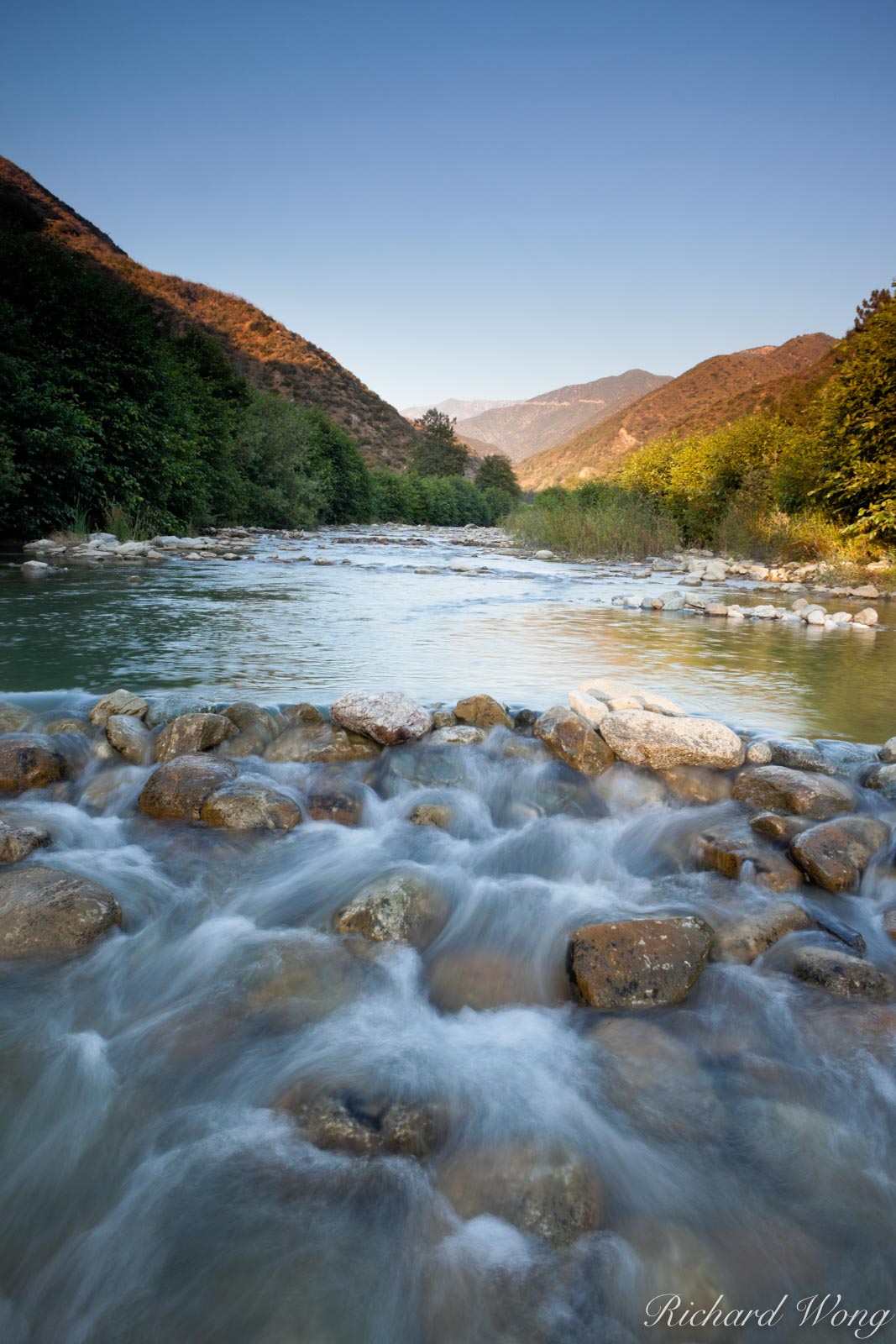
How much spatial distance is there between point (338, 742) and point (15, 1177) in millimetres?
3128

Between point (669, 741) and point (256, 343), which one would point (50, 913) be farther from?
point (256, 343)

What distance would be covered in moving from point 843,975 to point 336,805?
2.78 meters

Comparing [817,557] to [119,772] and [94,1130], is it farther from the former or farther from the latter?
[94,1130]

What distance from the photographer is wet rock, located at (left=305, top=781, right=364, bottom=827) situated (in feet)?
14.3

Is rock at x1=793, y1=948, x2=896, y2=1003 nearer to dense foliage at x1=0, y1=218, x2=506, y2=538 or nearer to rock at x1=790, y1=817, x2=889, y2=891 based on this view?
rock at x1=790, y1=817, x2=889, y2=891

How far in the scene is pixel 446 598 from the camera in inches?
552

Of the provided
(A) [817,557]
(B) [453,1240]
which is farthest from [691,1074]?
(A) [817,557]

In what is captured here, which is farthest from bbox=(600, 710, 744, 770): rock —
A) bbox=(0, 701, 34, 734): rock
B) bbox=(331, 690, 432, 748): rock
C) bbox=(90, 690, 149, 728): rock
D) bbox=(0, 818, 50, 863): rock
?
bbox=(0, 701, 34, 734): rock

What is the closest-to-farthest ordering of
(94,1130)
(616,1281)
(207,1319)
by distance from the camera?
→ (207,1319)
(616,1281)
(94,1130)

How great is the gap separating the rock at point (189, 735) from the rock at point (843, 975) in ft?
12.3

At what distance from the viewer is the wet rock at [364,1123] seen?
2221 mm

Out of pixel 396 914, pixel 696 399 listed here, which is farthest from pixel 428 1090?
pixel 696 399

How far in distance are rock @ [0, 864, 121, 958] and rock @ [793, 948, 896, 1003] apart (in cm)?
305

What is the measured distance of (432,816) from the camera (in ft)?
14.3
